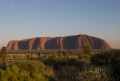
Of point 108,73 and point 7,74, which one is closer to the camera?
point 7,74

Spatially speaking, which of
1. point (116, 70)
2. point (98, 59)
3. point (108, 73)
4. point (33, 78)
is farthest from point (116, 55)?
point (33, 78)

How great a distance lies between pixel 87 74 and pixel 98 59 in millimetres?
10293

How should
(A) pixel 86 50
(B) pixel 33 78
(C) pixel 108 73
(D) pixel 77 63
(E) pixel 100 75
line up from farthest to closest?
(A) pixel 86 50, (D) pixel 77 63, (C) pixel 108 73, (E) pixel 100 75, (B) pixel 33 78

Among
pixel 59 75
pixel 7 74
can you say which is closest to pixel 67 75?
pixel 59 75

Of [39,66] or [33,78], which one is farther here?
[39,66]

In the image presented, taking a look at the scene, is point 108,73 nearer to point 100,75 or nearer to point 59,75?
point 100,75

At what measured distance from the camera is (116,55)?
83.8ft

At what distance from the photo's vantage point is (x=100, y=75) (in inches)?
610

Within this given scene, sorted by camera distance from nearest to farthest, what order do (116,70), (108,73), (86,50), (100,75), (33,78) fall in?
(33,78) < (100,75) < (108,73) < (116,70) < (86,50)

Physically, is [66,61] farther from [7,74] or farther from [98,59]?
[7,74]

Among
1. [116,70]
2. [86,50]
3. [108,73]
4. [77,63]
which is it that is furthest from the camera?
[86,50]

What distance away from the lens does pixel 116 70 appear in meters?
18.0

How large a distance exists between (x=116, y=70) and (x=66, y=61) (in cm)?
821

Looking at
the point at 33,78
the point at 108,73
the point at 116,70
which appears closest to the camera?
the point at 33,78
